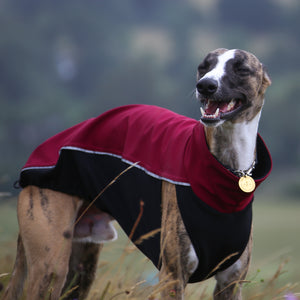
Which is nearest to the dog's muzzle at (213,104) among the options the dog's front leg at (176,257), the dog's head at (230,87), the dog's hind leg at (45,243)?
the dog's head at (230,87)

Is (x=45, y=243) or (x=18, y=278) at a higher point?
(x=45, y=243)

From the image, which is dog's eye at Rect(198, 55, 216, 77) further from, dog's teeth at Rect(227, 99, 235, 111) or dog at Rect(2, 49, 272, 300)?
dog's teeth at Rect(227, 99, 235, 111)

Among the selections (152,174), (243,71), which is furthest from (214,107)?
(152,174)

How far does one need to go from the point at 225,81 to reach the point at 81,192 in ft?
3.73

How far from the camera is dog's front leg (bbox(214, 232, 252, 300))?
2.89m

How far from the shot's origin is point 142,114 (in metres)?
3.34

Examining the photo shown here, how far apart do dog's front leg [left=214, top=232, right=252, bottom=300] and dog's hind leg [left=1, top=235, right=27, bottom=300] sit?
3.82 feet

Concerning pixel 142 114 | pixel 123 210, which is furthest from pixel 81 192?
pixel 142 114

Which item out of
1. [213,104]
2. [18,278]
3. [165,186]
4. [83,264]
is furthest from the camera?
[83,264]

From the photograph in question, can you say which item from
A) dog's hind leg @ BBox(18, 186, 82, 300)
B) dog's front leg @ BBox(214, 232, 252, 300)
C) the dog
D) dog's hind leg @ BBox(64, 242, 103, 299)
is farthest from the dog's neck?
dog's hind leg @ BBox(64, 242, 103, 299)

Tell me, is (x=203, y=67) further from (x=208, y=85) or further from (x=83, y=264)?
(x=83, y=264)

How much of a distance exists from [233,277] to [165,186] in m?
0.62

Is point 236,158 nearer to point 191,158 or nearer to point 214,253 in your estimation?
point 191,158

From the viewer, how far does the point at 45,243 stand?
10.0 feet
